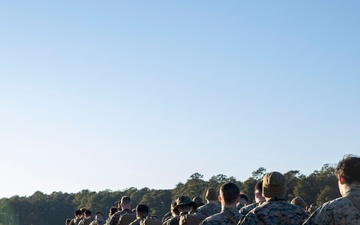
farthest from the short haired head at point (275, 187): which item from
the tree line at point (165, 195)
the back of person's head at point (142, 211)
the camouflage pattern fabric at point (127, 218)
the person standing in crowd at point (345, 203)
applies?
Answer: the tree line at point (165, 195)

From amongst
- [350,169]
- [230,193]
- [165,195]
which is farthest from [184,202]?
[165,195]

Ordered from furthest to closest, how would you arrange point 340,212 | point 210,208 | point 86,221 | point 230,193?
point 86,221 → point 210,208 → point 230,193 → point 340,212

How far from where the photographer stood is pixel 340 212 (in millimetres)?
7117

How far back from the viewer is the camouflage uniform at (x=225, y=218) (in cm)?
988

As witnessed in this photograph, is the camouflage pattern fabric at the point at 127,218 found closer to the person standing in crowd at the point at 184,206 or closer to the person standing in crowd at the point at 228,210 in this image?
the person standing in crowd at the point at 184,206

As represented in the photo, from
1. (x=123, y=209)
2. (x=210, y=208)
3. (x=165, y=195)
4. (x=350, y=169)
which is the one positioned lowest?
(x=350, y=169)

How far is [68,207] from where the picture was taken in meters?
196

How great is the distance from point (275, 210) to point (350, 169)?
2.01 m

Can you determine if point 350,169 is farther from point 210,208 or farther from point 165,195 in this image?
Result: point 165,195

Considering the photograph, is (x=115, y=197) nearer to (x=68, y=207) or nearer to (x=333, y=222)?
(x=68, y=207)

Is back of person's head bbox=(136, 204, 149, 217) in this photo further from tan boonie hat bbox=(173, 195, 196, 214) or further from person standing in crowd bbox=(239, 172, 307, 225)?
person standing in crowd bbox=(239, 172, 307, 225)

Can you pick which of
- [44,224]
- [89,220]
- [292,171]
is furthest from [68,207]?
[89,220]

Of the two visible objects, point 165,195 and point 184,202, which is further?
point 165,195

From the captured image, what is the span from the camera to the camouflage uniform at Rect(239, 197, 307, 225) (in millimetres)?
9016
